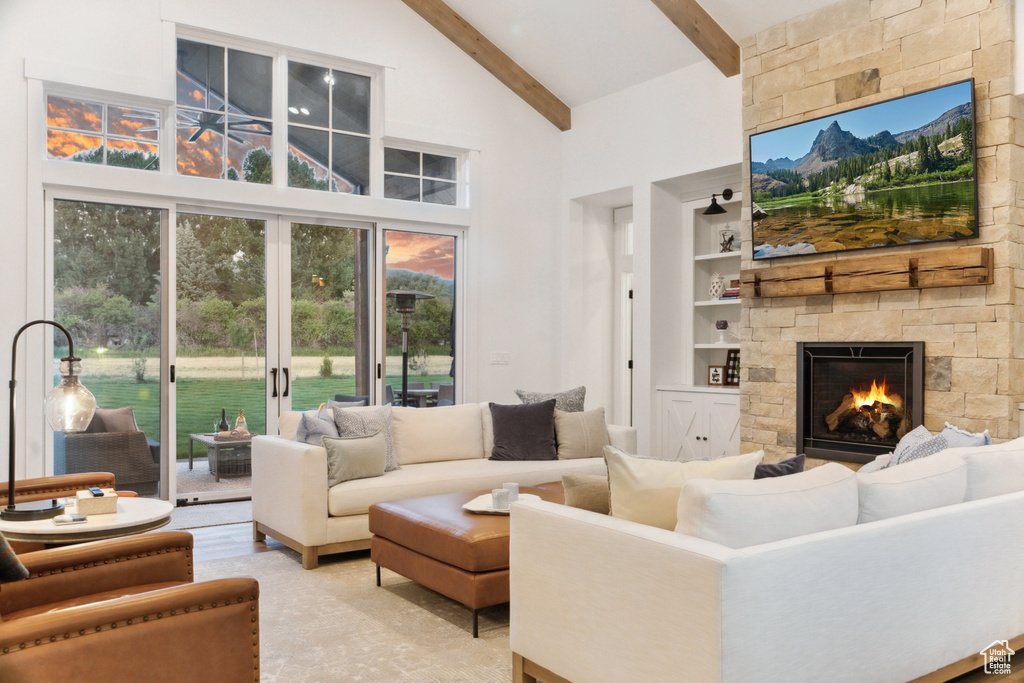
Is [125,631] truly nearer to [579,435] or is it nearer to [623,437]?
[579,435]

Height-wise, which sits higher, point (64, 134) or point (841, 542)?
point (64, 134)

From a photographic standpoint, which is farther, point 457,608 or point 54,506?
point 457,608

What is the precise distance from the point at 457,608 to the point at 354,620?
1.53 ft

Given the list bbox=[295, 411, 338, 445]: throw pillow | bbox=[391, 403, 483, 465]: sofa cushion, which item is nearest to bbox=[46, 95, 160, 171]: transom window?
bbox=[295, 411, 338, 445]: throw pillow

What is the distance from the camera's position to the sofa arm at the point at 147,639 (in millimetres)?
→ 1800

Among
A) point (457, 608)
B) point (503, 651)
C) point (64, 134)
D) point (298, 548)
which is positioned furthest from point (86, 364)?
point (503, 651)

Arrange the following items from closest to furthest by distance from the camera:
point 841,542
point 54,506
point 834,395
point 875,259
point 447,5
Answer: point 841,542 < point 54,506 < point 875,259 < point 834,395 < point 447,5

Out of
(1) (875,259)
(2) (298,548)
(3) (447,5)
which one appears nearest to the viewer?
(2) (298,548)

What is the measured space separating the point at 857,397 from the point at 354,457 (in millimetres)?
3314

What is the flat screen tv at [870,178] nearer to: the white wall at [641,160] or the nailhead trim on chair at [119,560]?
the white wall at [641,160]

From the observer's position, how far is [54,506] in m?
2.83

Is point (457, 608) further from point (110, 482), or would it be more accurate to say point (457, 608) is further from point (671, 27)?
point (671, 27)

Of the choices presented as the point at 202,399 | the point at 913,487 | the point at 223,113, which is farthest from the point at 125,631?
the point at 223,113

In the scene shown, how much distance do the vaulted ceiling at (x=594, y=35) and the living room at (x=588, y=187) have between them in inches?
2.9
